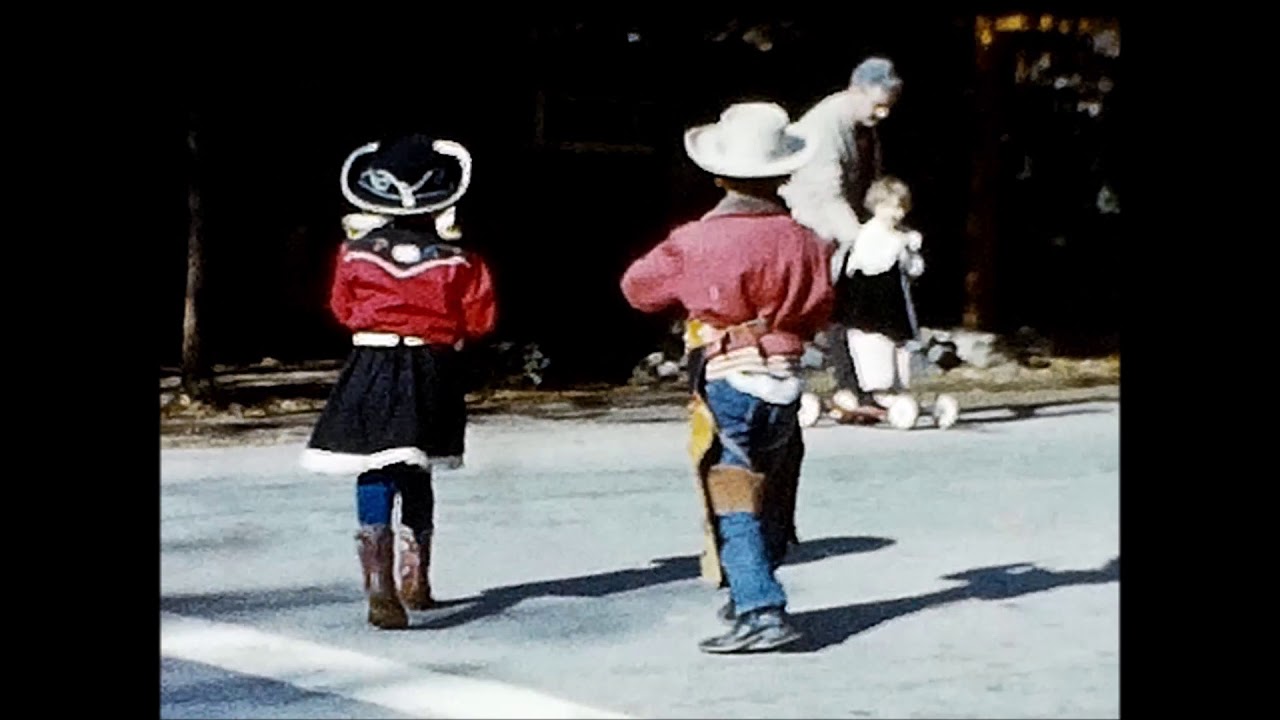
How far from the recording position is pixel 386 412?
A: 2.14m

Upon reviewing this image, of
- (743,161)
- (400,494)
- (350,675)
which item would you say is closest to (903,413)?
(743,161)

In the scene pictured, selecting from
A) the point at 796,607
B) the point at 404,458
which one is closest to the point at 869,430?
the point at 796,607

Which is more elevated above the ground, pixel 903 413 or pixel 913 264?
pixel 913 264

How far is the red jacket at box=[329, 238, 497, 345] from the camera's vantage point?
6.97 ft

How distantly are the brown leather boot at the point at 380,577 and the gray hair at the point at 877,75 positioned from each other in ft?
2.61

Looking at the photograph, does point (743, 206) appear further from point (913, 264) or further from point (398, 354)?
point (398, 354)

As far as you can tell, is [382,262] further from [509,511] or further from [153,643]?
[153,643]

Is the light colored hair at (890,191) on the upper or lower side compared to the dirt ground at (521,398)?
upper

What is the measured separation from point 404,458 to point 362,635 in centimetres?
21

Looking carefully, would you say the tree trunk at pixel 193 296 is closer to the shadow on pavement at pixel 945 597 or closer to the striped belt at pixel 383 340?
the striped belt at pixel 383 340

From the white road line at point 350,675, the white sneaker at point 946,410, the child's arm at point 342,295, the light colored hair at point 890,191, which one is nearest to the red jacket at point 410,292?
the child's arm at point 342,295

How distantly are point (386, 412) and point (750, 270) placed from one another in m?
0.46

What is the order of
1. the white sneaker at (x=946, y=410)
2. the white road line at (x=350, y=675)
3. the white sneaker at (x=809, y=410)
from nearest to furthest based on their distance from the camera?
the white road line at (x=350, y=675)
the white sneaker at (x=809, y=410)
the white sneaker at (x=946, y=410)

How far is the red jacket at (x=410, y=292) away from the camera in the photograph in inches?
83.6
